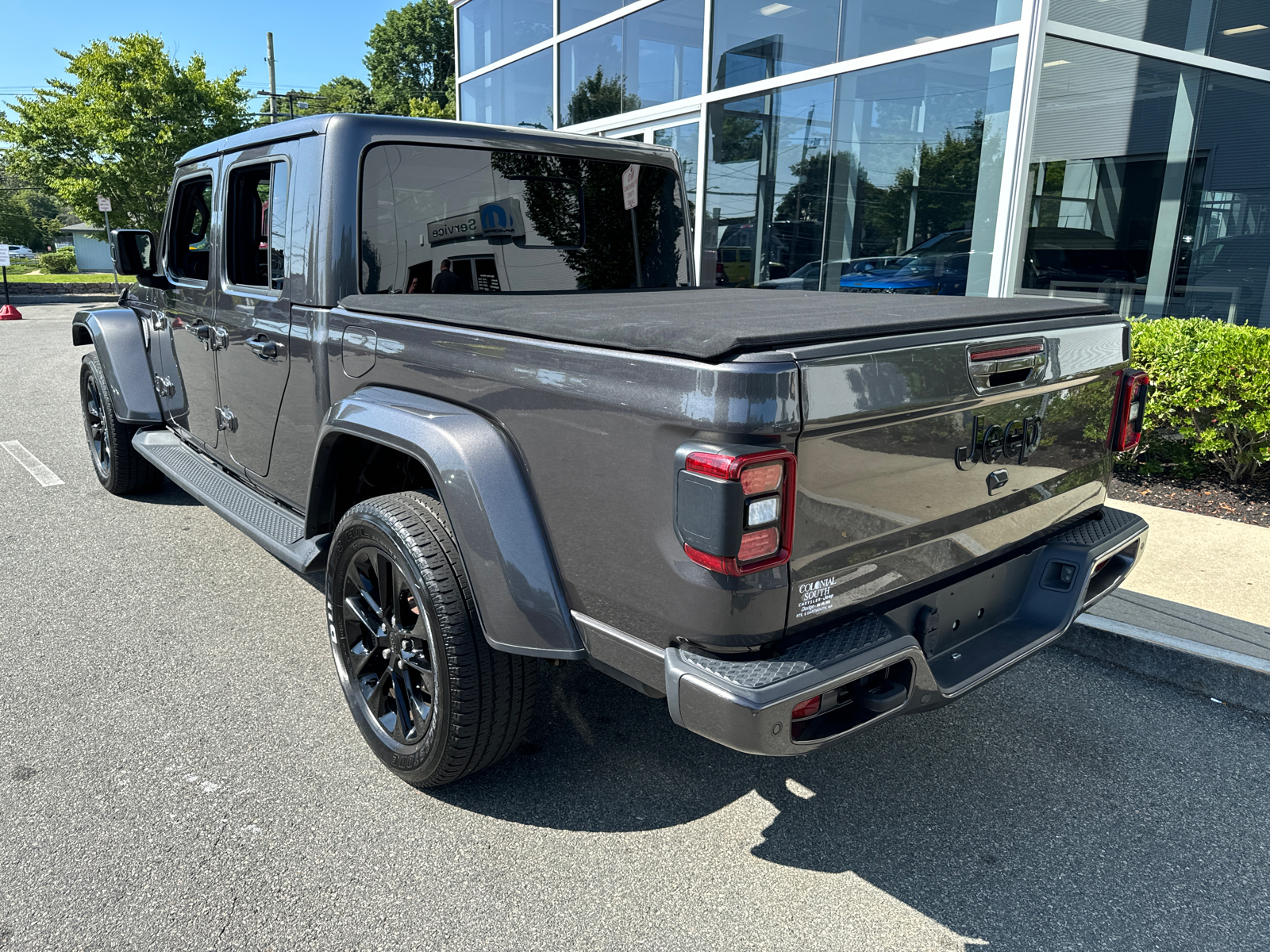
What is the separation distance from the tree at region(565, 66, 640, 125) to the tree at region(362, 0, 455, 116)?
40048 mm

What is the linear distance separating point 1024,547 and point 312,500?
2332mm

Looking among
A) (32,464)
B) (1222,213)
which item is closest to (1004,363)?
(32,464)

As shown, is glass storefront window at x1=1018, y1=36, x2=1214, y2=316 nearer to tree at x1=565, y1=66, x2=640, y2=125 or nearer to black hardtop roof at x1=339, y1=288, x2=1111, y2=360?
black hardtop roof at x1=339, y1=288, x2=1111, y2=360

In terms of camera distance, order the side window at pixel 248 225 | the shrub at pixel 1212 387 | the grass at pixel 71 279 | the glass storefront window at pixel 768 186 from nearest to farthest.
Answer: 1. the side window at pixel 248 225
2. the shrub at pixel 1212 387
3. the glass storefront window at pixel 768 186
4. the grass at pixel 71 279

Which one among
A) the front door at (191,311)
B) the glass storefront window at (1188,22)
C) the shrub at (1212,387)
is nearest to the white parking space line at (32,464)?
the front door at (191,311)

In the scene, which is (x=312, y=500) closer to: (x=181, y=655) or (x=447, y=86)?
(x=181, y=655)

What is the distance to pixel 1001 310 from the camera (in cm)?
251

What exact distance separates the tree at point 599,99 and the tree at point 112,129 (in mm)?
15312

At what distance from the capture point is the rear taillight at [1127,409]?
2.87 meters

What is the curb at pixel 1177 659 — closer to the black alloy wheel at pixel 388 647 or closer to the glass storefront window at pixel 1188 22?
the black alloy wheel at pixel 388 647

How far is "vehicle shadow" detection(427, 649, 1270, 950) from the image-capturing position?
92.2 inches

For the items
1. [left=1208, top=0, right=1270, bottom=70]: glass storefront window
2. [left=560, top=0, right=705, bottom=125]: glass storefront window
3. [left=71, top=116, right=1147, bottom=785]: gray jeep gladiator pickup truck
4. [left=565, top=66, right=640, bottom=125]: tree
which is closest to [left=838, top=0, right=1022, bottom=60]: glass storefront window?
[left=1208, top=0, right=1270, bottom=70]: glass storefront window

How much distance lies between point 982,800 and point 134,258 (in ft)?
15.5

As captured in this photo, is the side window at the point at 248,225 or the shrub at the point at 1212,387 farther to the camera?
the shrub at the point at 1212,387
